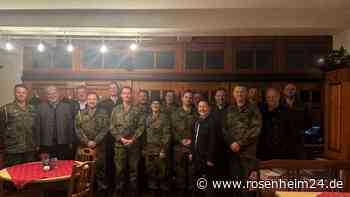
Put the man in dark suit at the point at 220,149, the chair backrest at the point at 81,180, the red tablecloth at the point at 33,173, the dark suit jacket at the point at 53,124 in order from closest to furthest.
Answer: the chair backrest at the point at 81,180
the red tablecloth at the point at 33,173
the man in dark suit at the point at 220,149
the dark suit jacket at the point at 53,124

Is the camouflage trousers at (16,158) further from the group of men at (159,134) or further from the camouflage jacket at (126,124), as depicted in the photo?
the camouflage jacket at (126,124)

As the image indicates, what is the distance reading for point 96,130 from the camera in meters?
4.81

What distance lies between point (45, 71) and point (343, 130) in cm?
473

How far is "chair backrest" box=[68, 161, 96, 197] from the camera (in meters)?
3.10

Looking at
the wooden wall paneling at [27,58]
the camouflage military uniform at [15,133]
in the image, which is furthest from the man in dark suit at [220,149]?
the wooden wall paneling at [27,58]

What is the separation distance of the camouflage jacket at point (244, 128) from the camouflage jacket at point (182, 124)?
2.13 ft

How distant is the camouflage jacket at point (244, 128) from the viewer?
4172mm

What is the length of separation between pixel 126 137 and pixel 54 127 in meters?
1.06

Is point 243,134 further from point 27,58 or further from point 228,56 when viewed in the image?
point 27,58

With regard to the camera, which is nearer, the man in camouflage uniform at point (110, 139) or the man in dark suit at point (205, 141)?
the man in dark suit at point (205, 141)

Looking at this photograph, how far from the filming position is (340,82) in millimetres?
3666

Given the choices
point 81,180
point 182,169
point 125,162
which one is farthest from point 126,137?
point 81,180

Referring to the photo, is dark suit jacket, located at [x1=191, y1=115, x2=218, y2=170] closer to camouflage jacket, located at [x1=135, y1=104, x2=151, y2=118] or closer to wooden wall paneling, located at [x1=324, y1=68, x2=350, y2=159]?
camouflage jacket, located at [x1=135, y1=104, x2=151, y2=118]

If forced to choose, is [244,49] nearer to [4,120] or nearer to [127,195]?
[127,195]
